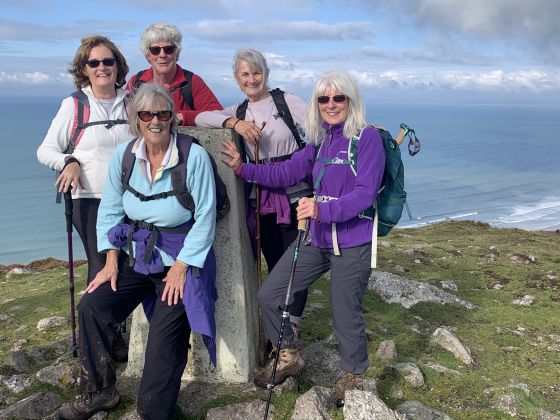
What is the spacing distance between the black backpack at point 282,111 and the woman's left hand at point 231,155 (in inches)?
16.4

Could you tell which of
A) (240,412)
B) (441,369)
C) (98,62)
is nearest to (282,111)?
(98,62)

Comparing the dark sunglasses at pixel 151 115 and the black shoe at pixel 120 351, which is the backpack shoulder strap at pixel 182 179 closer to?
the dark sunglasses at pixel 151 115

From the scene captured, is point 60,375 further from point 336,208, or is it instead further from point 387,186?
point 387,186

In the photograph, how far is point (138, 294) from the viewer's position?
6555 mm

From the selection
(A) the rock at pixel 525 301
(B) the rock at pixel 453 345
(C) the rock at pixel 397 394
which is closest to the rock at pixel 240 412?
(C) the rock at pixel 397 394

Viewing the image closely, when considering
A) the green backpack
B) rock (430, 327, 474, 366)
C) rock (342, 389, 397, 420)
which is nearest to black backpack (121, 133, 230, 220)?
the green backpack

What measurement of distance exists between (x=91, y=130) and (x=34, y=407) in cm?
351

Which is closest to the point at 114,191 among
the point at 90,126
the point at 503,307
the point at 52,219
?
the point at 90,126

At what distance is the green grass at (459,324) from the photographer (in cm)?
741

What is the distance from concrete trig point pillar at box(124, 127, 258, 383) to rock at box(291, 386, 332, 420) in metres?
1.20

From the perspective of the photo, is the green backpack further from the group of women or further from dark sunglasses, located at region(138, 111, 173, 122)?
dark sunglasses, located at region(138, 111, 173, 122)

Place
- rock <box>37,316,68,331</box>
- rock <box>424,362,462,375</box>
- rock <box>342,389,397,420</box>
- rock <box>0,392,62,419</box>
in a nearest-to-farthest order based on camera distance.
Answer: rock <box>342,389,397,420</box>
rock <box>0,392,62,419</box>
rock <box>424,362,462,375</box>
rock <box>37,316,68,331</box>

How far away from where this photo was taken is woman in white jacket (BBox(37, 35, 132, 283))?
269 inches

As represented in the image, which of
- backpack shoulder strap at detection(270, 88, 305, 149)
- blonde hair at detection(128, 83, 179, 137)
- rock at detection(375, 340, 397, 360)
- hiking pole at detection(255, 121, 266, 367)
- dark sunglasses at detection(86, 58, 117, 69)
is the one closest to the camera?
blonde hair at detection(128, 83, 179, 137)
